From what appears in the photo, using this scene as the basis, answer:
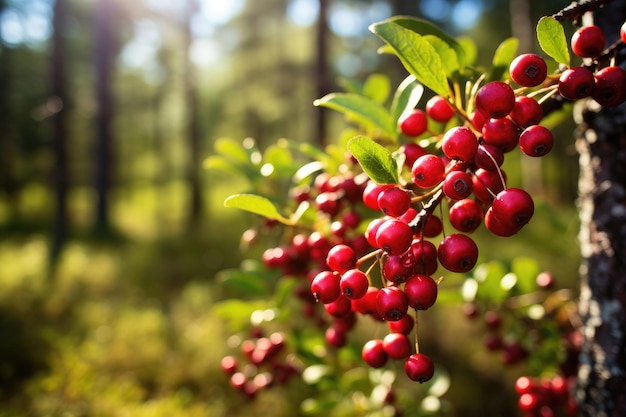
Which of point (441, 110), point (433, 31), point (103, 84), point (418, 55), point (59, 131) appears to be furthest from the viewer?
point (103, 84)

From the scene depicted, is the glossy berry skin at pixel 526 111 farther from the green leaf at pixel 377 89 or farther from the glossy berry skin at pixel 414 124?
the green leaf at pixel 377 89

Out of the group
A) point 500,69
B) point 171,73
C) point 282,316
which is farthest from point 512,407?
point 171,73

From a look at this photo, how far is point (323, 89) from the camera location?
19.4 ft

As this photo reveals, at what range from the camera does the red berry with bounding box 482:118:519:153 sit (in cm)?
86

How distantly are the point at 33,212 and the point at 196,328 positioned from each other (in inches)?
688

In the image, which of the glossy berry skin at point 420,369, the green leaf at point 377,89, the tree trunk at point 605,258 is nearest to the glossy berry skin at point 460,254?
the glossy berry skin at point 420,369

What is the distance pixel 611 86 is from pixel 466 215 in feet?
1.21

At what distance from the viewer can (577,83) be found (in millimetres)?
820

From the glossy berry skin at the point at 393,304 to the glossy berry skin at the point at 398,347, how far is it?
0.61ft

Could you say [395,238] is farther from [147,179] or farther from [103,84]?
[147,179]

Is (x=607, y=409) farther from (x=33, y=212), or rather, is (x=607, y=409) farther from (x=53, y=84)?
(x=33, y=212)

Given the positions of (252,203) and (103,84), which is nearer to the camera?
(252,203)

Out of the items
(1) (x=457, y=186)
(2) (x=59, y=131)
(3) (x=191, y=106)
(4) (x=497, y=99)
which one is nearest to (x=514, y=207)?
(1) (x=457, y=186)

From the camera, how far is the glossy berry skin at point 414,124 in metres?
1.13
